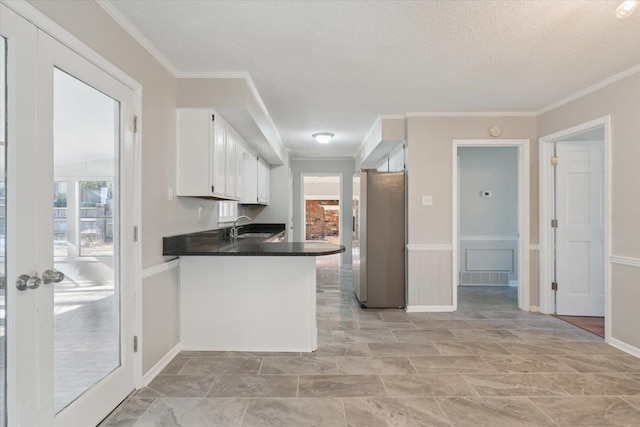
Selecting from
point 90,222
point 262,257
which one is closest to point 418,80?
point 262,257

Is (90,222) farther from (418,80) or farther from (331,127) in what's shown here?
(331,127)

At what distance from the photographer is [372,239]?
421 centimetres

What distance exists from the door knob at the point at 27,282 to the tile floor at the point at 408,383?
39.2 inches

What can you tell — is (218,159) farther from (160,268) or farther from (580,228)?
(580,228)

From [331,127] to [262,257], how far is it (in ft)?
8.51

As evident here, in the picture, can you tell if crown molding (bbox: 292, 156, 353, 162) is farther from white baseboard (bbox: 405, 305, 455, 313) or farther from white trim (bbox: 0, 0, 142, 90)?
white trim (bbox: 0, 0, 142, 90)

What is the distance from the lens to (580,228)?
386 cm

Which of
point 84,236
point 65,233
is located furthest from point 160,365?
point 65,233

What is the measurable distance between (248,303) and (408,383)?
140cm

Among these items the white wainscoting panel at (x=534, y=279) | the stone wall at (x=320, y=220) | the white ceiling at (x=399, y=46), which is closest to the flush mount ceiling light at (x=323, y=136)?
the white ceiling at (x=399, y=46)

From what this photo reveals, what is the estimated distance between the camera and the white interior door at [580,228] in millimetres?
3846

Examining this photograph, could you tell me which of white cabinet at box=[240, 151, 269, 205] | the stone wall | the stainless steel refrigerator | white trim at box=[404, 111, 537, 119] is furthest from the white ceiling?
the stone wall

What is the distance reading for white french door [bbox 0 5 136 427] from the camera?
1.38 m

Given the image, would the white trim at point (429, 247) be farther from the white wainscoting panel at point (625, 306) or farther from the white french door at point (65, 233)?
the white french door at point (65, 233)
